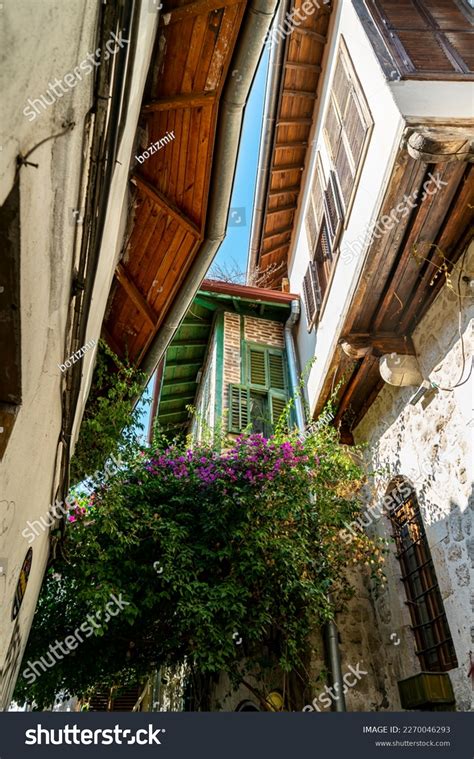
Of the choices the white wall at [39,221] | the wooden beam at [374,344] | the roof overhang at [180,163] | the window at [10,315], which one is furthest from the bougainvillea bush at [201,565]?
the window at [10,315]

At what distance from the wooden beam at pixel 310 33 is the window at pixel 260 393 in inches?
209

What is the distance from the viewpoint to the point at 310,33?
7914mm

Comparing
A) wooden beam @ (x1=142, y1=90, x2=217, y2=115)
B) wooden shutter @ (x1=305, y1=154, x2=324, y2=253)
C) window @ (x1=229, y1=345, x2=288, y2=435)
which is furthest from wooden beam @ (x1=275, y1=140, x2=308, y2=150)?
wooden beam @ (x1=142, y1=90, x2=217, y2=115)

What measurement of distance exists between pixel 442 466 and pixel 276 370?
4632mm

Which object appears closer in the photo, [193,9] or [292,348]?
[193,9]

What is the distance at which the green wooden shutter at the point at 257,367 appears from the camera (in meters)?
9.11

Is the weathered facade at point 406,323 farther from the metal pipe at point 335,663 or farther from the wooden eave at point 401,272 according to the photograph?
the metal pipe at point 335,663

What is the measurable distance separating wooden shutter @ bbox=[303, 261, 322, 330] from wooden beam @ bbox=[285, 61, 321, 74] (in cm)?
325

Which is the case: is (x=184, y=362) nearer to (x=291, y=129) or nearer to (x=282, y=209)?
(x=282, y=209)

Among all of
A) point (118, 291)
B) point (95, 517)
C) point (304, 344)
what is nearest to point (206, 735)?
point (95, 517)

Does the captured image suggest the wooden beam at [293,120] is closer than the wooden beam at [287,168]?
Yes

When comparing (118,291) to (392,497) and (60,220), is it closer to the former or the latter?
(60,220)

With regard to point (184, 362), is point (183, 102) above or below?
below

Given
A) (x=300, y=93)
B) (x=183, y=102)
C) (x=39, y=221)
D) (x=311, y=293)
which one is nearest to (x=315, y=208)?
(x=311, y=293)
